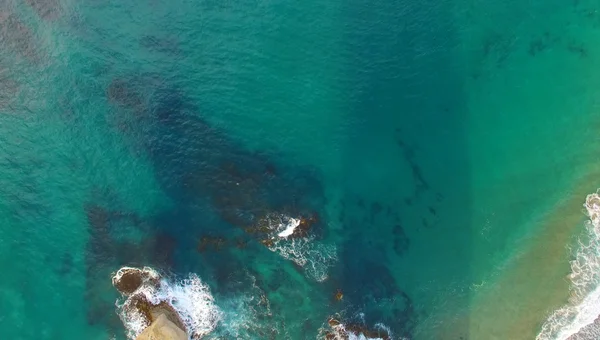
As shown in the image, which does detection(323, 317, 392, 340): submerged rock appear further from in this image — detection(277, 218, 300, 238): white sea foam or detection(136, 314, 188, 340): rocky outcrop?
detection(136, 314, 188, 340): rocky outcrop

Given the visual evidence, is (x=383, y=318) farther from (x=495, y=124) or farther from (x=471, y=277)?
(x=495, y=124)

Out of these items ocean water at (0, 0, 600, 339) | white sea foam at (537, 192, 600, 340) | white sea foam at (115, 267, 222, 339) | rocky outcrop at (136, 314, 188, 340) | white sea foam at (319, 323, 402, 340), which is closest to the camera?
rocky outcrop at (136, 314, 188, 340)

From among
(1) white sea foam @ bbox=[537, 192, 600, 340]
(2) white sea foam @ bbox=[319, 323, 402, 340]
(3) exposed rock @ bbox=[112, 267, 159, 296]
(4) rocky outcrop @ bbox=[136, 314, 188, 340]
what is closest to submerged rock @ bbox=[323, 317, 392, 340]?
(2) white sea foam @ bbox=[319, 323, 402, 340]

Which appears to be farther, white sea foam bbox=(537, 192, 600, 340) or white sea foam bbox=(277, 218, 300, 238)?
white sea foam bbox=(277, 218, 300, 238)

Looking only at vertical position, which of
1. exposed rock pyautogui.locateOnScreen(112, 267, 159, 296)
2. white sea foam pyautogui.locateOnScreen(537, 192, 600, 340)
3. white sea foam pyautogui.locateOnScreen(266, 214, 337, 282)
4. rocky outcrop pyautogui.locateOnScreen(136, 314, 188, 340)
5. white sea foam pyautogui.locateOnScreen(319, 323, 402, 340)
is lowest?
rocky outcrop pyautogui.locateOnScreen(136, 314, 188, 340)

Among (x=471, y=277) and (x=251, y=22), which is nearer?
(x=471, y=277)

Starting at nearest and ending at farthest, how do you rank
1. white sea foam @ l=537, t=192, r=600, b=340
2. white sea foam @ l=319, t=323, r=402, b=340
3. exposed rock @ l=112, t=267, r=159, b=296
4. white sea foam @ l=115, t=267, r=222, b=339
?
white sea foam @ l=537, t=192, r=600, b=340 < white sea foam @ l=319, t=323, r=402, b=340 < white sea foam @ l=115, t=267, r=222, b=339 < exposed rock @ l=112, t=267, r=159, b=296

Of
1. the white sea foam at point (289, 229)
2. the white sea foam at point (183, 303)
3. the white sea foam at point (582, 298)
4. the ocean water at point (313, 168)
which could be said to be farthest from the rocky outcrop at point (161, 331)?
the white sea foam at point (582, 298)

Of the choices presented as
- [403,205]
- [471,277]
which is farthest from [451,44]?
[471,277]

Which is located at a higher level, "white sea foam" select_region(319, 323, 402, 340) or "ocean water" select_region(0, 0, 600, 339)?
"ocean water" select_region(0, 0, 600, 339)
